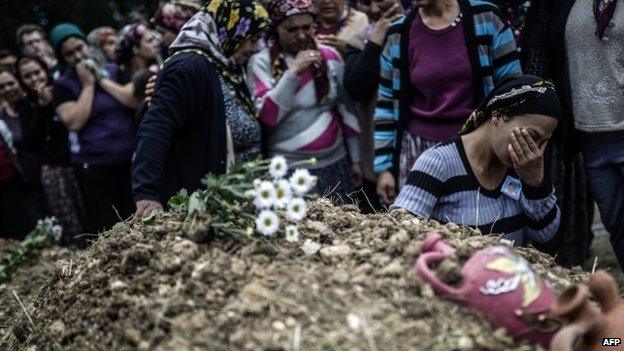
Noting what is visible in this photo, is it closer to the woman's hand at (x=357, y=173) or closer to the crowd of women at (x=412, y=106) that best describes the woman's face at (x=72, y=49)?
the crowd of women at (x=412, y=106)

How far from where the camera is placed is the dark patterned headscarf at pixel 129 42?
22.0 ft

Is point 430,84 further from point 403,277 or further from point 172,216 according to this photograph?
point 403,277

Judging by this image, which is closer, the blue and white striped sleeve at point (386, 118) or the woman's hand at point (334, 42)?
the blue and white striped sleeve at point (386, 118)

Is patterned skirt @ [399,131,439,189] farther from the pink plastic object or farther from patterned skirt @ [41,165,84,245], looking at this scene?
patterned skirt @ [41,165,84,245]

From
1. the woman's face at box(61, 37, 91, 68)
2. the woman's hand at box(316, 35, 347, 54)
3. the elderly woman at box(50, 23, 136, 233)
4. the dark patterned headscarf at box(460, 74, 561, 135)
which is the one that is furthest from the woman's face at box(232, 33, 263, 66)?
the woman's face at box(61, 37, 91, 68)

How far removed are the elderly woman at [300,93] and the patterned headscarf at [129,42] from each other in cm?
205

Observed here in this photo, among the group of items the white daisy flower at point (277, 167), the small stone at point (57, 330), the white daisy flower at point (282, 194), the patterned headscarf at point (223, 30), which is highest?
the patterned headscarf at point (223, 30)

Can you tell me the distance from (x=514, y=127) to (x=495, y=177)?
0.31 m

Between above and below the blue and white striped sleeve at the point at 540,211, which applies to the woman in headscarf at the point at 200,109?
above

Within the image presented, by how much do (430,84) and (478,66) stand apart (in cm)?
27

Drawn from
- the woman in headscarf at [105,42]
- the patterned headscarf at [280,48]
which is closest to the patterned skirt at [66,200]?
the woman in headscarf at [105,42]

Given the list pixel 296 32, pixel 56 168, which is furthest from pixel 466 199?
pixel 56 168

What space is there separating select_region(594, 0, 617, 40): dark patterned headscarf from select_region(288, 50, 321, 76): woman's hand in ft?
5.26

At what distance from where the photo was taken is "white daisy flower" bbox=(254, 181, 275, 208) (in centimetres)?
251
